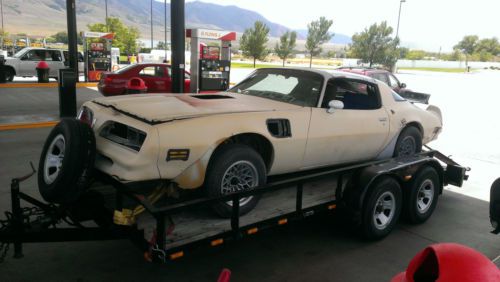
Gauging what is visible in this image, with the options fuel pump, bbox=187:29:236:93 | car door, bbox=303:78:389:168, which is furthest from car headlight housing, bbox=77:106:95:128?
fuel pump, bbox=187:29:236:93

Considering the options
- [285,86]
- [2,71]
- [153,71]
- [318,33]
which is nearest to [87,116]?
[285,86]

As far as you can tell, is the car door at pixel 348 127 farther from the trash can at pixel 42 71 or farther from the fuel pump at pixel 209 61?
the trash can at pixel 42 71

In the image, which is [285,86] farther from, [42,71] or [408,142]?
[42,71]

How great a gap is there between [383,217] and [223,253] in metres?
1.84

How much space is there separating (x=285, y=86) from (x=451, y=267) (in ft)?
12.1

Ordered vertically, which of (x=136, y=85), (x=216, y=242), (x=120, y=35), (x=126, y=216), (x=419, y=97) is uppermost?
(x=120, y=35)

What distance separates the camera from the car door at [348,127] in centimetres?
443

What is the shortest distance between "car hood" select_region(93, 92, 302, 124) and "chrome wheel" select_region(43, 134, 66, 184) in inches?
21.9

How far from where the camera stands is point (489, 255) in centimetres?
440

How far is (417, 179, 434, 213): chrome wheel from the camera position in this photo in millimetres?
5094

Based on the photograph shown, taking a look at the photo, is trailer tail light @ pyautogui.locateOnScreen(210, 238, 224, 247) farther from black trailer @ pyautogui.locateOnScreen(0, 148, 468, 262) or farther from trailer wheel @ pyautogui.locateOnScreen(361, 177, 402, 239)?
trailer wheel @ pyautogui.locateOnScreen(361, 177, 402, 239)

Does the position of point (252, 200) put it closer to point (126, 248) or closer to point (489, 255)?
point (126, 248)

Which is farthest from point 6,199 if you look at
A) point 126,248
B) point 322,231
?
point 322,231

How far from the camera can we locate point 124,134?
12.4ft
